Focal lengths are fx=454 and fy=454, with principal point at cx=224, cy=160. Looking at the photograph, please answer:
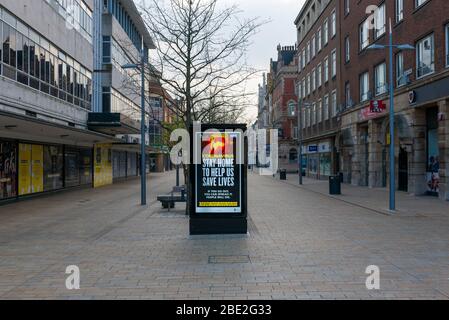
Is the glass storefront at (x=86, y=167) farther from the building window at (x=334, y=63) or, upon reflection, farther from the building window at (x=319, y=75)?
the building window at (x=319, y=75)

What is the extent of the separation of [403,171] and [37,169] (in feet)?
64.2

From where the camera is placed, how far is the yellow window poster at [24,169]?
21.0 meters

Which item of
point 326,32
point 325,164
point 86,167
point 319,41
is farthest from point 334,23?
point 86,167

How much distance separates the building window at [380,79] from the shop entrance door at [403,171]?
12.8ft

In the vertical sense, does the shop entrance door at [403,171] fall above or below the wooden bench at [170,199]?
above

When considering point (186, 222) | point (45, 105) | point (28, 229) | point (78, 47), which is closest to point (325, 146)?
point (78, 47)

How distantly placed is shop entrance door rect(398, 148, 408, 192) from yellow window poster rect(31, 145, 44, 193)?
19333 mm

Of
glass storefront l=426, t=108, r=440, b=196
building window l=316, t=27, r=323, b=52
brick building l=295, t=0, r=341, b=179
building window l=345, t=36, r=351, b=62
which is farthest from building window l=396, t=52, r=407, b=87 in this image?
building window l=316, t=27, r=323, b=52

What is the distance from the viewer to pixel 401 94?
2375 centimetres

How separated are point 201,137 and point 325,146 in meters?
33.0

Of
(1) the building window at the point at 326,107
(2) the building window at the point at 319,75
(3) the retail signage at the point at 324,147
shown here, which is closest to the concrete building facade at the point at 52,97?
(3) the retail signage at the point at 324,147

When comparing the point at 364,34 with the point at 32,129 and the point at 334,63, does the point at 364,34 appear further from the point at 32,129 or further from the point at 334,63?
the point at 32,129
